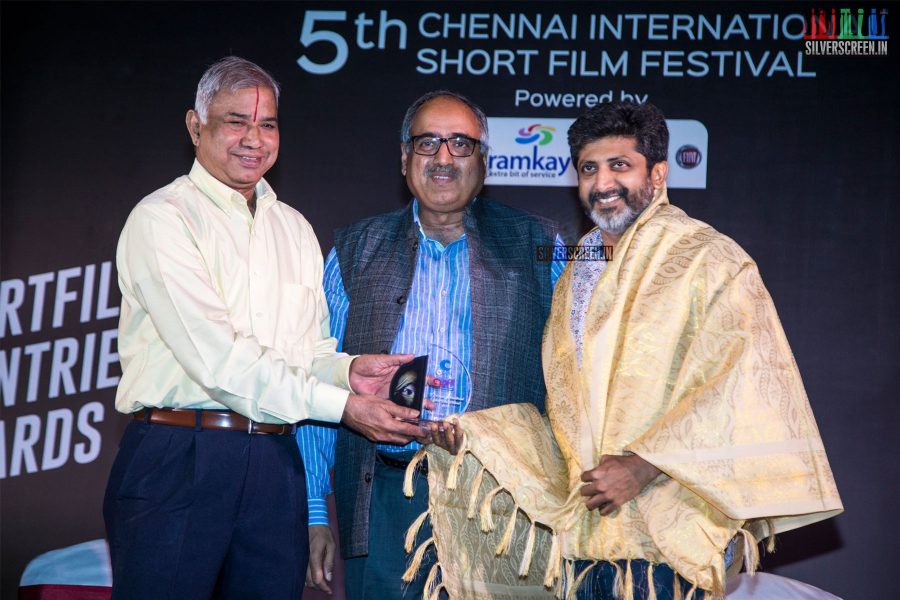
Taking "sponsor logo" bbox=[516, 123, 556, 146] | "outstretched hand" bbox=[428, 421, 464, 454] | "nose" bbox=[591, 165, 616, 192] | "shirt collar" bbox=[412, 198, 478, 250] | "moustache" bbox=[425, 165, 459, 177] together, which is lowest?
"outstretched hand" bbox=[428, 421, 464, 454]

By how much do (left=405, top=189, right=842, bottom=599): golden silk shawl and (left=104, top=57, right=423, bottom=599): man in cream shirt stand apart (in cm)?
32

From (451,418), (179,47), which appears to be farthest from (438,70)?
(451,418)

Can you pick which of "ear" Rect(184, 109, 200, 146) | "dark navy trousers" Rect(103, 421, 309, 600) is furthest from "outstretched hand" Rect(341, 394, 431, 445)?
"ear" Rect(184, 109, 200, 146)

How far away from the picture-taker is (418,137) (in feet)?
10.6

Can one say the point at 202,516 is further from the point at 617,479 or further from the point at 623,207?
the point at 623,207

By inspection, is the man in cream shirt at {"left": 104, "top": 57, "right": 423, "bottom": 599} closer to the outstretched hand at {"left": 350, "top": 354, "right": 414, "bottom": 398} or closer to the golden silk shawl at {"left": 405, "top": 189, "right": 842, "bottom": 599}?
the outstretched hand at {"left": 350, "top": 354, "right": 414, "bottom": 398}

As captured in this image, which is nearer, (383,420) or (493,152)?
(383,420)

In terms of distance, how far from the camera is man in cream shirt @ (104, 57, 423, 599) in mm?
2650

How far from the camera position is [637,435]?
2646 mm

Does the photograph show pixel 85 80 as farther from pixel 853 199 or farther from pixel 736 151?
pixel 853 199

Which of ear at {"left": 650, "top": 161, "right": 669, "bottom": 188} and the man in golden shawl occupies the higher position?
ear at {"left": 650, "top": 161, "right": 669, "bottom": 188}

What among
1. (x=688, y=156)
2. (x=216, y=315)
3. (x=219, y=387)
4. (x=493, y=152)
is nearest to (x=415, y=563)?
(x=219, y=387)

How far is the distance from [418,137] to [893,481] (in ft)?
8.91

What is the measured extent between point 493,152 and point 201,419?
239cm
